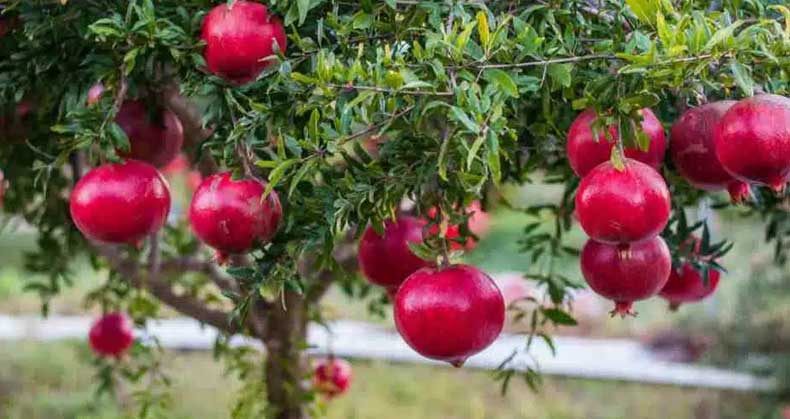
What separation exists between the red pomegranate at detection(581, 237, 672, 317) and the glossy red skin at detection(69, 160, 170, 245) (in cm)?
55

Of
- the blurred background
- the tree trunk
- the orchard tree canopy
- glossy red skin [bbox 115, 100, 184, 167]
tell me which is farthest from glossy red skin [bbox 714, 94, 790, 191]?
the blurred background

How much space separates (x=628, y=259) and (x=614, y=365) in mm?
4953

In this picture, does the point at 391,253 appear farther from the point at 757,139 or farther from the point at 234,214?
the point at 757,139

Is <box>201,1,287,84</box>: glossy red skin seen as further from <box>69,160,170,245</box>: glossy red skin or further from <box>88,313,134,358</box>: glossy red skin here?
<box>88,313,134,358</box>: glossy red skin

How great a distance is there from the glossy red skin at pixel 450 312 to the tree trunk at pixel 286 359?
3.85ft

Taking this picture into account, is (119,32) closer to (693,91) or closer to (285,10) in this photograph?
(285,10)

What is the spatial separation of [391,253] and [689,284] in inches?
19.8

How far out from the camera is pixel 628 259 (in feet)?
3.86

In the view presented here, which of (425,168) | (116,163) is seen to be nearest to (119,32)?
(116,163)

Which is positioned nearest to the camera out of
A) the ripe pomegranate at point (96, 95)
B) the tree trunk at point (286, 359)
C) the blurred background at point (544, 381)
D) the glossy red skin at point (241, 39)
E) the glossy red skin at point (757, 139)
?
the glossy red skin at point (757, 139)

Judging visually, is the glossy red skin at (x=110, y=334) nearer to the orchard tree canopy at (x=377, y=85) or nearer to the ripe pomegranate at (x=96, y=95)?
the ripe pomegranate at (x=96, y=95)

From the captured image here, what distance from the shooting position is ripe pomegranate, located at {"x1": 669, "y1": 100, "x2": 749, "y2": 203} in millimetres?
1150

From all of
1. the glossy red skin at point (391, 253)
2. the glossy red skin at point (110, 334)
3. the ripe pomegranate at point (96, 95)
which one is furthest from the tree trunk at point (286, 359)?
the glossy red skin at point (391, 253)

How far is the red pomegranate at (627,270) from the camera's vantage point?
1180mm
